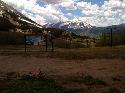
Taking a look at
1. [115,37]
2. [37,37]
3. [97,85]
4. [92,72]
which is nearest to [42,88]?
[97,85]

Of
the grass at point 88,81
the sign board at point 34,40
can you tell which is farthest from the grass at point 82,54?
the grass at point 88,81

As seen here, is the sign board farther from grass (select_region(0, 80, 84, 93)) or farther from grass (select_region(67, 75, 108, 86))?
grass (select_region(0, 80, 84, 93))

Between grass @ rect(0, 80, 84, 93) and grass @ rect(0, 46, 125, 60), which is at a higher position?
grass @ rect(0, 46, 125, 60)

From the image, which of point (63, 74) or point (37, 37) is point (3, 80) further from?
point (37, 37)

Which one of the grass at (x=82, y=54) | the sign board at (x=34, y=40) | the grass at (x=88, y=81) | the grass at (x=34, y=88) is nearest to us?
the grass at (x=34, y=88)

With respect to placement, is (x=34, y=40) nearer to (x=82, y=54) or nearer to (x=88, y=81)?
(x=82, y=54)

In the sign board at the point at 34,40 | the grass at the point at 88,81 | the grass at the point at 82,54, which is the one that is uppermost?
the sign board at the point at 34,40

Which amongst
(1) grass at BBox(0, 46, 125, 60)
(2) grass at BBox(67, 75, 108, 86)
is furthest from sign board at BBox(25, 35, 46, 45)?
(2) grass at BBox(67, 75, 108, 86)

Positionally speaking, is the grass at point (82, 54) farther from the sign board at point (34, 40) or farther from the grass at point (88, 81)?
the grass at point (88, 81)

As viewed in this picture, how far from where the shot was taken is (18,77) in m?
19.1

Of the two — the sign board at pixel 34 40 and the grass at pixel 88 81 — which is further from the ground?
the sign board at pixel 34 40

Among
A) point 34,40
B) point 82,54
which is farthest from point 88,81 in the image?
point 34,40

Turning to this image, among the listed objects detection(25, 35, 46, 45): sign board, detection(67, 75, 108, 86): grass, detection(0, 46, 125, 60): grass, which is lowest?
detection(67, 75, 108, 86): grass

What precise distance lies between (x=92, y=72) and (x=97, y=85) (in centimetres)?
499
